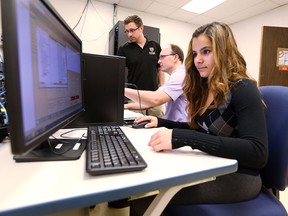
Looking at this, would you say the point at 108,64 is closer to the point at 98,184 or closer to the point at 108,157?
the point at 108,157

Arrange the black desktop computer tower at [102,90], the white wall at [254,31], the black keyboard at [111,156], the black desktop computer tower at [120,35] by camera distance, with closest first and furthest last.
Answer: the black keyboard at [111,156] < the black desktop computer tower at [102,90] < the black desktop computer tower at [120,35] < the white wall at [254,31]

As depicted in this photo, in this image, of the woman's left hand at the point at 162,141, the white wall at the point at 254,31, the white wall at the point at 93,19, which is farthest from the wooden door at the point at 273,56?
the woman's left hand at the point at 162,141

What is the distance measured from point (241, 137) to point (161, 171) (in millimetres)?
336

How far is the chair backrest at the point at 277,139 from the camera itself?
0.77 metres

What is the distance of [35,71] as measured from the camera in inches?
16.3

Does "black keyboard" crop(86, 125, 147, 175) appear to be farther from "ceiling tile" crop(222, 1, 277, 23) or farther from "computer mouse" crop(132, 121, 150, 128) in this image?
"ceiling tile" crop(222, 1, 277, 23)

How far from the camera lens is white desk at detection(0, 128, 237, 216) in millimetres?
357

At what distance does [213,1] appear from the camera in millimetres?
3361

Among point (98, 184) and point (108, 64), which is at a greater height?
point (108, 64)

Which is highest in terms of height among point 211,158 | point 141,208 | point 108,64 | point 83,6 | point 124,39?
point 83,6

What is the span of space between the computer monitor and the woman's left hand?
11.5 inches

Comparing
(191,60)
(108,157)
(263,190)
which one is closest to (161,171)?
(108,157)

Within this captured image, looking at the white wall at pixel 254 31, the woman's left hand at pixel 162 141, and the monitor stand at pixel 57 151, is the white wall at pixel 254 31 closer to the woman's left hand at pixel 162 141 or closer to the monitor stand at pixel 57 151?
the woman's left hand at pixel 162 141

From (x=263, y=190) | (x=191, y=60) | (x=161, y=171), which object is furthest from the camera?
(x=191, y=60)
